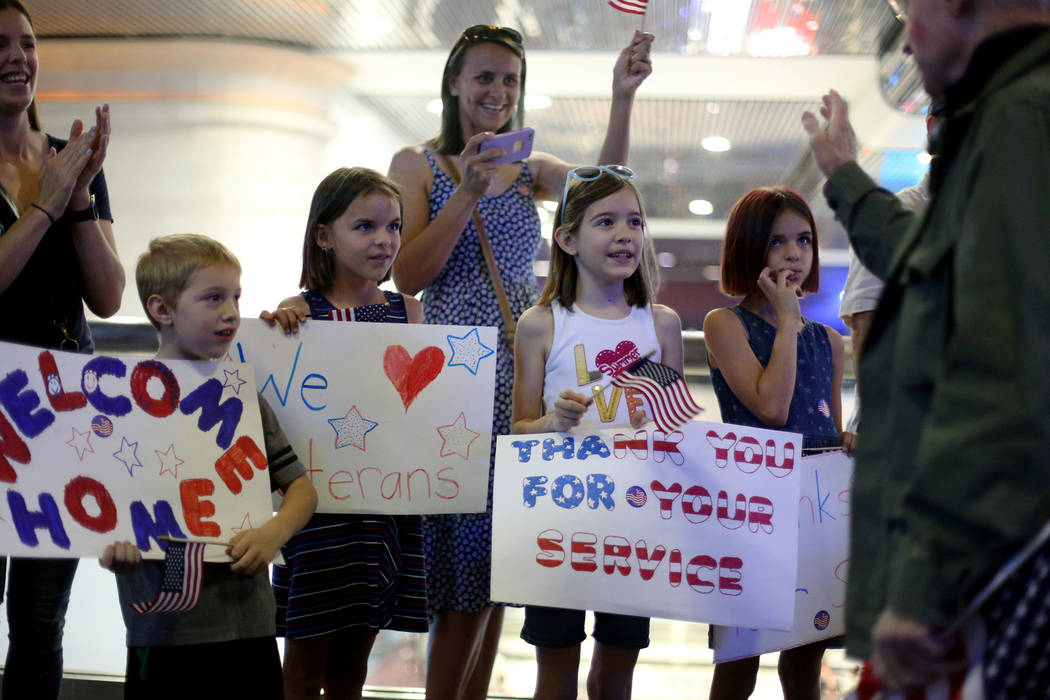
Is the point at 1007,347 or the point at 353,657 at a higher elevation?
the point at 1007,347

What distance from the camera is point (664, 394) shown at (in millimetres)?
1798

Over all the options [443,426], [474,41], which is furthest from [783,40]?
[443,426]

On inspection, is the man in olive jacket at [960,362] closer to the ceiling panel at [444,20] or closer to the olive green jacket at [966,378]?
the olive green jacket at [966,378]

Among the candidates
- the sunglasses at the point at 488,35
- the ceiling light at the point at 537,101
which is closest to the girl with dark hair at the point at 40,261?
the sunglasses at the point at 488,35

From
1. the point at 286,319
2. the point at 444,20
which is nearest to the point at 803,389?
the point at 286,319

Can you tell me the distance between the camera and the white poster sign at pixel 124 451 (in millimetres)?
1715

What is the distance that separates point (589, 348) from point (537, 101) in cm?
536

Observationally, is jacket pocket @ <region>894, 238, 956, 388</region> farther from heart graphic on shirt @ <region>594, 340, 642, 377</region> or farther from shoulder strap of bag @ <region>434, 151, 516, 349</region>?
shoulder strap of bag @ <region>434, 151, 516, 349</region>

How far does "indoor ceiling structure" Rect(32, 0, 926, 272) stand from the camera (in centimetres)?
543

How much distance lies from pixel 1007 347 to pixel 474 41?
5.00 feet

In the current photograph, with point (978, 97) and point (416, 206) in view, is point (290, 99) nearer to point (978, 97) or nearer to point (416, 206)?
point (416, 206)

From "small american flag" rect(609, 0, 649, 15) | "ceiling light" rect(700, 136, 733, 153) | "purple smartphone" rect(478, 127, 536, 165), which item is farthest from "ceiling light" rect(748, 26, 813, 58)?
"purple smartphone" rect(478, 127, 536, 165)

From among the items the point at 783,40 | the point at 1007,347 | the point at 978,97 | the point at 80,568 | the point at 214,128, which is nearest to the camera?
the point at 1007,347

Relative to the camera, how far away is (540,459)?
185 cm
